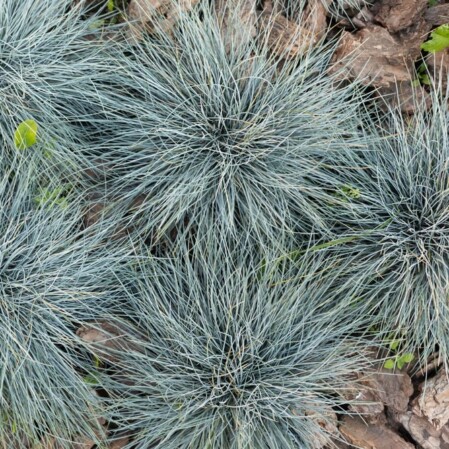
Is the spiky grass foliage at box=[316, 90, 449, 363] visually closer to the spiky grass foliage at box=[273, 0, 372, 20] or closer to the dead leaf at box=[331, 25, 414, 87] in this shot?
the dead leaf at box=[331, 25, 414, 87]

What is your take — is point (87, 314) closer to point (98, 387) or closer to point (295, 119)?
point (98, 387)

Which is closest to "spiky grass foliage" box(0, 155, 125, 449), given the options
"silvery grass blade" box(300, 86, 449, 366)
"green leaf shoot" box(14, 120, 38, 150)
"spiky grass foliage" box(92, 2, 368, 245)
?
"green leaf shoot" box(14, 120, 38, 150)

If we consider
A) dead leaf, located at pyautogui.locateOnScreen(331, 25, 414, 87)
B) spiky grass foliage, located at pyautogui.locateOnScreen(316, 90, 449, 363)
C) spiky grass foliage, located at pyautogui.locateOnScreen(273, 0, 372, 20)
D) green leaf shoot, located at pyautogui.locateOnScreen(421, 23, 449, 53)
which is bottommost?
spiky grass foliage, located at pyautogui.locateOnScreen(316, 90, 449, 363)

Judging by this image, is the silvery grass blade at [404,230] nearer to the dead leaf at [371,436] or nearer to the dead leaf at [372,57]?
the dead leaf at [372,57]

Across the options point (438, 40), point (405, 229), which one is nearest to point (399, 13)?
point (438, 40)

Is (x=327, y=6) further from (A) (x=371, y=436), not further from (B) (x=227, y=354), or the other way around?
(A) (x=371, y=436)

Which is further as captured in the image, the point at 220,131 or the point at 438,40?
the point at 438,40

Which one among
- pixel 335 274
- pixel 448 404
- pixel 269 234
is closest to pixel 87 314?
pixel 269 234
